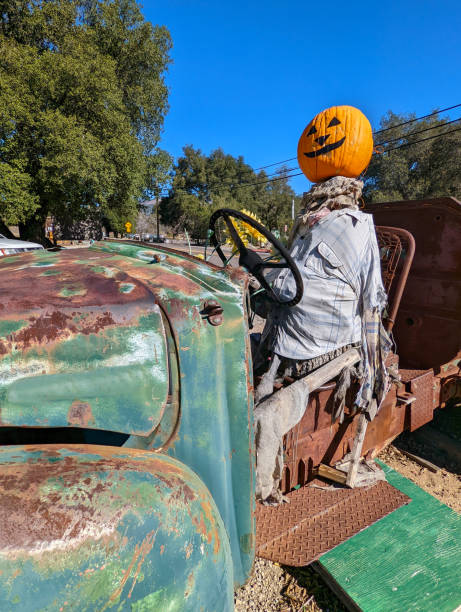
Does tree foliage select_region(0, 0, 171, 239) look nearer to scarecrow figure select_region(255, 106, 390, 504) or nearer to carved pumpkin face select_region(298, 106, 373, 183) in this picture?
carved pumpkin face select_region(298, 106, 373, 183)

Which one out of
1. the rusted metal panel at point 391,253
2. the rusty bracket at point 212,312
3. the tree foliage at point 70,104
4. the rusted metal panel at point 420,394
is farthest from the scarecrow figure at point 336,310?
the tree foliage at point 70,104

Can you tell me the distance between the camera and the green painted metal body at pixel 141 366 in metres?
1.07

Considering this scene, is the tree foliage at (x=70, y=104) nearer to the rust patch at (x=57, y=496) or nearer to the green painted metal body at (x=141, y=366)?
the green painted metal body at (x=141, y=366)

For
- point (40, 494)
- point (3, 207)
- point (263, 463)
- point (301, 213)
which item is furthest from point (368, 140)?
point (3, 207)

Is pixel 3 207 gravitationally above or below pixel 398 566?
above

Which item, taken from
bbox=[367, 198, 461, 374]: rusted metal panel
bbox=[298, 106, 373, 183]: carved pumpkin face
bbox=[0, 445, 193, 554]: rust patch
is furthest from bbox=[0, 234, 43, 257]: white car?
bbox=[0, 445, 193, 554]: rust patch

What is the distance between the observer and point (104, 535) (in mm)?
853

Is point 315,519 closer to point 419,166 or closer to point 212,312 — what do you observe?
point 212,312

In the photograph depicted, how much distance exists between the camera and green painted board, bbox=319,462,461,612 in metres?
1.77

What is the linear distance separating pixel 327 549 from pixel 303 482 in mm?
441

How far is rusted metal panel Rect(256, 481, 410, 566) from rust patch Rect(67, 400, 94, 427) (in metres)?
1.23

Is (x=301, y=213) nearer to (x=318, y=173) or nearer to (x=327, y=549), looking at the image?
(x=318, y=173)

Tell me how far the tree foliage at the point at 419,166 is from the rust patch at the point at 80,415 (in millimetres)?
25238

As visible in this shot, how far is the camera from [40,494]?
86 cm
